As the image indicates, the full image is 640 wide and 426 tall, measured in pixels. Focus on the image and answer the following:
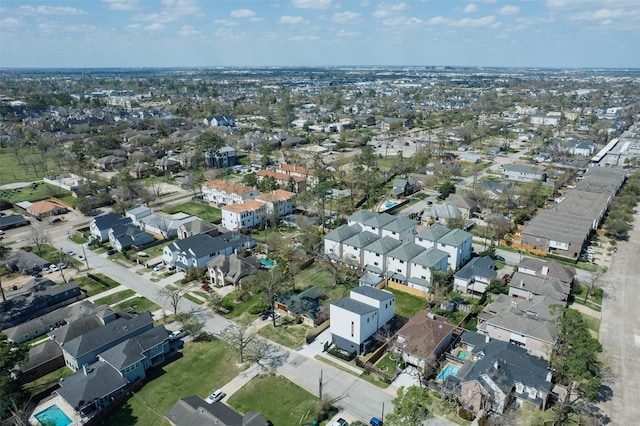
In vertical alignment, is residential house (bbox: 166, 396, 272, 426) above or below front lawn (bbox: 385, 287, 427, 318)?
above

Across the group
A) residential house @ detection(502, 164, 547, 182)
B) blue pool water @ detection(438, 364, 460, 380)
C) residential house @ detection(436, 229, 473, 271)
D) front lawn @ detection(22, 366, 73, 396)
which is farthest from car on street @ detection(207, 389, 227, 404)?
residential house @ detection(502, 164, 547, 182)

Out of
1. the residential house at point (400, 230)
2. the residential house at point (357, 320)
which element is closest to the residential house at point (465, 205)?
the residential house at point (400, 230)

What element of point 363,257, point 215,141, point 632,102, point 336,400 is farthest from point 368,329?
point 632,102

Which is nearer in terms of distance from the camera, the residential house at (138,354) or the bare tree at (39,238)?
the residential house at (138,354)

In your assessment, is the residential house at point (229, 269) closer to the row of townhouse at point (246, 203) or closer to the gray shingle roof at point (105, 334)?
the gray shingle roof at point (105, 334)

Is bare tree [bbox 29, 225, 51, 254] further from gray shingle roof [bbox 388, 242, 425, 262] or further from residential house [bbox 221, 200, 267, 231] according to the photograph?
Answer: gray shingle roof [bbox 388, 242, 425, 262]

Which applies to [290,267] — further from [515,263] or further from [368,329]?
[515,263]
